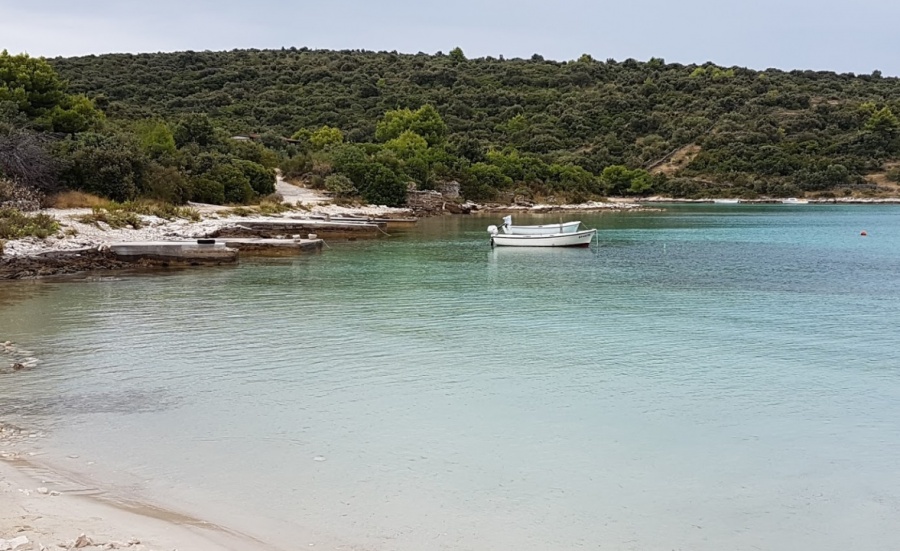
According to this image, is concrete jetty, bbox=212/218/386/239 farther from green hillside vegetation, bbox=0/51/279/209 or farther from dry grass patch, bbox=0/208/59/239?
dry grass patch, bbox=0/208/59/239

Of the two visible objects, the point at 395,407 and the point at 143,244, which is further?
the point at 143,244

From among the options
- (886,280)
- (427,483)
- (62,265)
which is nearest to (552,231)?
(886,280)

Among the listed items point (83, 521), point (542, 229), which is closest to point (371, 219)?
point (542, 229)

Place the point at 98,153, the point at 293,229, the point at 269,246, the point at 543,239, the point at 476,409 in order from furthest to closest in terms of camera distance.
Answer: the point at 543,239 < the point at 293,229 < the point at 98,153 < the point at 269,246 < the point at 476,409

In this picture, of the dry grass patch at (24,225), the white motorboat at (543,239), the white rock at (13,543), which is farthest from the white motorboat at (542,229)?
the white rock at (13,543)

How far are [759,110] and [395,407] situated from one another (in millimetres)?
120154

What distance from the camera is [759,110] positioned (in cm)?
11881

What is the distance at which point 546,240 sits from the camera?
3722 cm

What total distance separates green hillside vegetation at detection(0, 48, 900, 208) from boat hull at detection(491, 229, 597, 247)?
80.4 feet

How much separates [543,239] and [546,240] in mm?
148

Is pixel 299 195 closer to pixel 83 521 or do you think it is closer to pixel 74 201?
pixel 74 201

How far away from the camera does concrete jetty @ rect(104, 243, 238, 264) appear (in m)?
24.6

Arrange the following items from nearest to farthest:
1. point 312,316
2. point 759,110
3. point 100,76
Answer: point 312,316, point 100,76, point 759,110

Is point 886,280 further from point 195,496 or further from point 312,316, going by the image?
point 195,496
